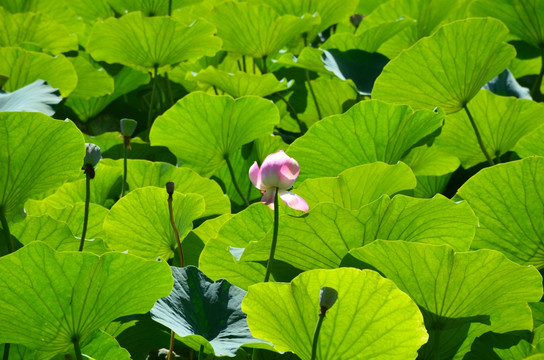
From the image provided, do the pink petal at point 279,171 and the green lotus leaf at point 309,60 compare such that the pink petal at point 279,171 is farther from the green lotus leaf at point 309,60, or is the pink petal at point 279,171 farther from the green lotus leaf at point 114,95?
the green lotus leaf at point 114,95

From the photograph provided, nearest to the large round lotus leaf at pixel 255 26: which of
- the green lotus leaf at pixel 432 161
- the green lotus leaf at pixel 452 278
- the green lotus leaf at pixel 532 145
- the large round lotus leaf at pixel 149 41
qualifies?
the large round lotus leaf at pixel 149 41

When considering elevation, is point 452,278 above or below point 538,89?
above

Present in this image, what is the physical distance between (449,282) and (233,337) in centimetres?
23

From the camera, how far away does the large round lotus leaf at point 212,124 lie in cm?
116

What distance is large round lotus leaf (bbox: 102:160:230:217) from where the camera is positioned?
1100 millimetres

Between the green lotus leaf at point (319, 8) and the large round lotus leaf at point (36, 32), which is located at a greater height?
the green lotus leaf at point (319, 8)

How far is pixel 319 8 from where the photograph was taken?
1526 millimetres

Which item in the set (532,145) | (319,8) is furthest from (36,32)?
(532,145)

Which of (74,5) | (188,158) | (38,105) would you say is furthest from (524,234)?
(74,5)

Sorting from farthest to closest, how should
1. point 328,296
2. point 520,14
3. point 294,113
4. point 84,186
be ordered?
point 294,113 < point 520,14 < point 84,186 < point 328,296

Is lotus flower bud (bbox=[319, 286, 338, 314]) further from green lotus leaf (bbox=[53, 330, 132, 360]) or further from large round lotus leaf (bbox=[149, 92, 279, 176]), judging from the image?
large round lotus leaf (bbox=[149, 92, 279, 176])

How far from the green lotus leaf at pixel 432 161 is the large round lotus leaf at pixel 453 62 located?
81mm

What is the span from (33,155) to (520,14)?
36.5 inches

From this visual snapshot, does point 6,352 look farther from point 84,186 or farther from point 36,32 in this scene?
point 36,32
